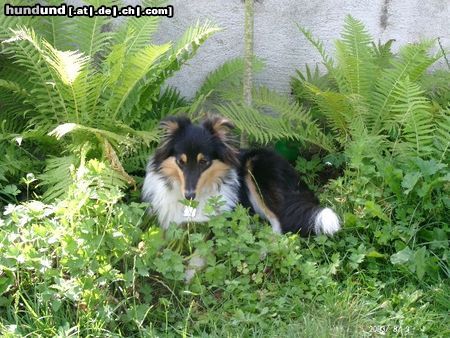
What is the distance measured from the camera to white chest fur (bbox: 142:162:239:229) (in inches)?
172

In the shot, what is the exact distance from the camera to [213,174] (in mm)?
4332

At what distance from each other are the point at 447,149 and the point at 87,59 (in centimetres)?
243

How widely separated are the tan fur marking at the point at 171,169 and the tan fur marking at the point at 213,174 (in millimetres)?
133

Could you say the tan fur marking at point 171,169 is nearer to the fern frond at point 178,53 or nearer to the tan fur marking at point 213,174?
the tan fur marking at point 213,174

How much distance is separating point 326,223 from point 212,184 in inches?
29.5

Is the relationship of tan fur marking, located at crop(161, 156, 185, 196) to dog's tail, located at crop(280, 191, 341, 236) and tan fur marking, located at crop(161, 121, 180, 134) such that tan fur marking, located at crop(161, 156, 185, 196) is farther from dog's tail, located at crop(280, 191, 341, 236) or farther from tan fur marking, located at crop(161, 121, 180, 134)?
dog's tail, located at crop(280, 191, 341, 236)

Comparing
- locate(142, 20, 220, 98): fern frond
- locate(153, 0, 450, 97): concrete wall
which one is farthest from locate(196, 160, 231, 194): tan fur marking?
locate(153, 0, 450, 97): concrete wall

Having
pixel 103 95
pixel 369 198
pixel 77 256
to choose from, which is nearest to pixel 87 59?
pixel 103 95

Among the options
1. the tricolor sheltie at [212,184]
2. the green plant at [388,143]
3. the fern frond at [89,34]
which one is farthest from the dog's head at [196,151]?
the fern frond at [89,34]

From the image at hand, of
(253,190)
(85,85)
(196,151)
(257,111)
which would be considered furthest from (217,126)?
(85,85)

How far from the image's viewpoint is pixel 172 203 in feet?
14.4

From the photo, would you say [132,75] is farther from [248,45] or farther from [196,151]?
[248,45]

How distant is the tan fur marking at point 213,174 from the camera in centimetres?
422

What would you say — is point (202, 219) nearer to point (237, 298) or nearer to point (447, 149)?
point (237, 298)
